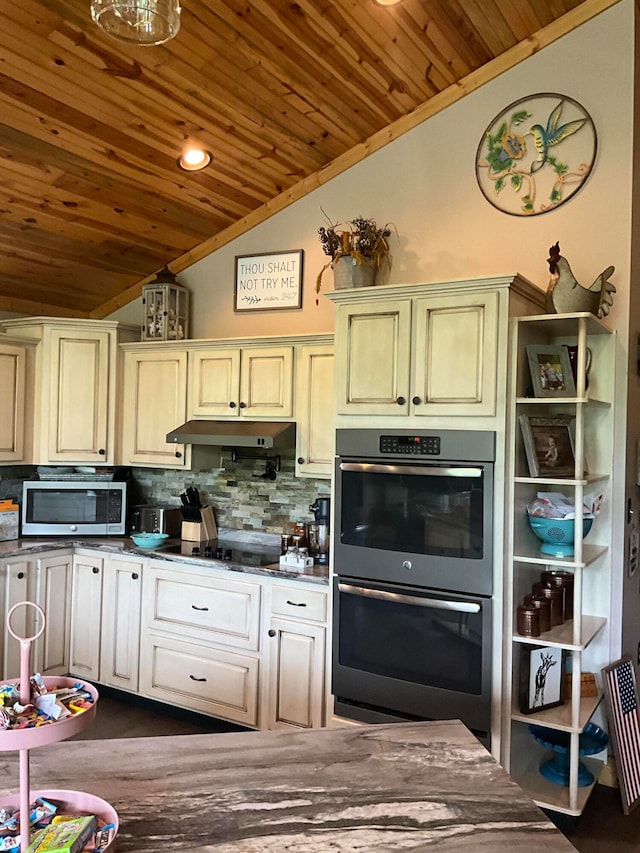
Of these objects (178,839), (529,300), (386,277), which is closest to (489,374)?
(529,300)

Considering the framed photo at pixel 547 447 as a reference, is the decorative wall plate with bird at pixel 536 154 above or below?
above

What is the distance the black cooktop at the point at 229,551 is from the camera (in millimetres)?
3574

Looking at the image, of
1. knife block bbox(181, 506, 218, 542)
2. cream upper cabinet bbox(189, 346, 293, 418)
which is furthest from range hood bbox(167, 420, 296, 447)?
knife block bbox(181, 506, 218, 542)

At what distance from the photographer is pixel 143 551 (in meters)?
3.74

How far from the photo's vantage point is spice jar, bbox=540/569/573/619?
9.64ft

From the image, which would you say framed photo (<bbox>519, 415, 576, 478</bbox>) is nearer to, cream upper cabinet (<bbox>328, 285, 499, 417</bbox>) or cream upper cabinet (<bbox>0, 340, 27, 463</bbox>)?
cream upper cabinet (<bbox>328, 285, 499, 417</bbox>)

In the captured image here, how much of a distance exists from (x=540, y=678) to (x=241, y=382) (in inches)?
82.8

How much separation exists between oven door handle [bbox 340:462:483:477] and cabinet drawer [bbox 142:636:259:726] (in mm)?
1151

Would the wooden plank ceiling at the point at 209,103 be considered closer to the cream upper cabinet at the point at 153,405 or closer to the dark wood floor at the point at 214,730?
the cream upper cabinet at the point at 153,405

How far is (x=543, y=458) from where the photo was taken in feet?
9.02

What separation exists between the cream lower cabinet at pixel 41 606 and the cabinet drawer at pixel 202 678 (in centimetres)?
60

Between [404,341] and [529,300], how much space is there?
0.56 metres

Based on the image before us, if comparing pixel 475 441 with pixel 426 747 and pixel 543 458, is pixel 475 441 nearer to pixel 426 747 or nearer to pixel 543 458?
pixel 543 458

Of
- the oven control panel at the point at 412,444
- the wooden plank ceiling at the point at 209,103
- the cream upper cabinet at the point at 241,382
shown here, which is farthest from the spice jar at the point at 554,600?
the wooden plank ceiling at the point at 209,103
